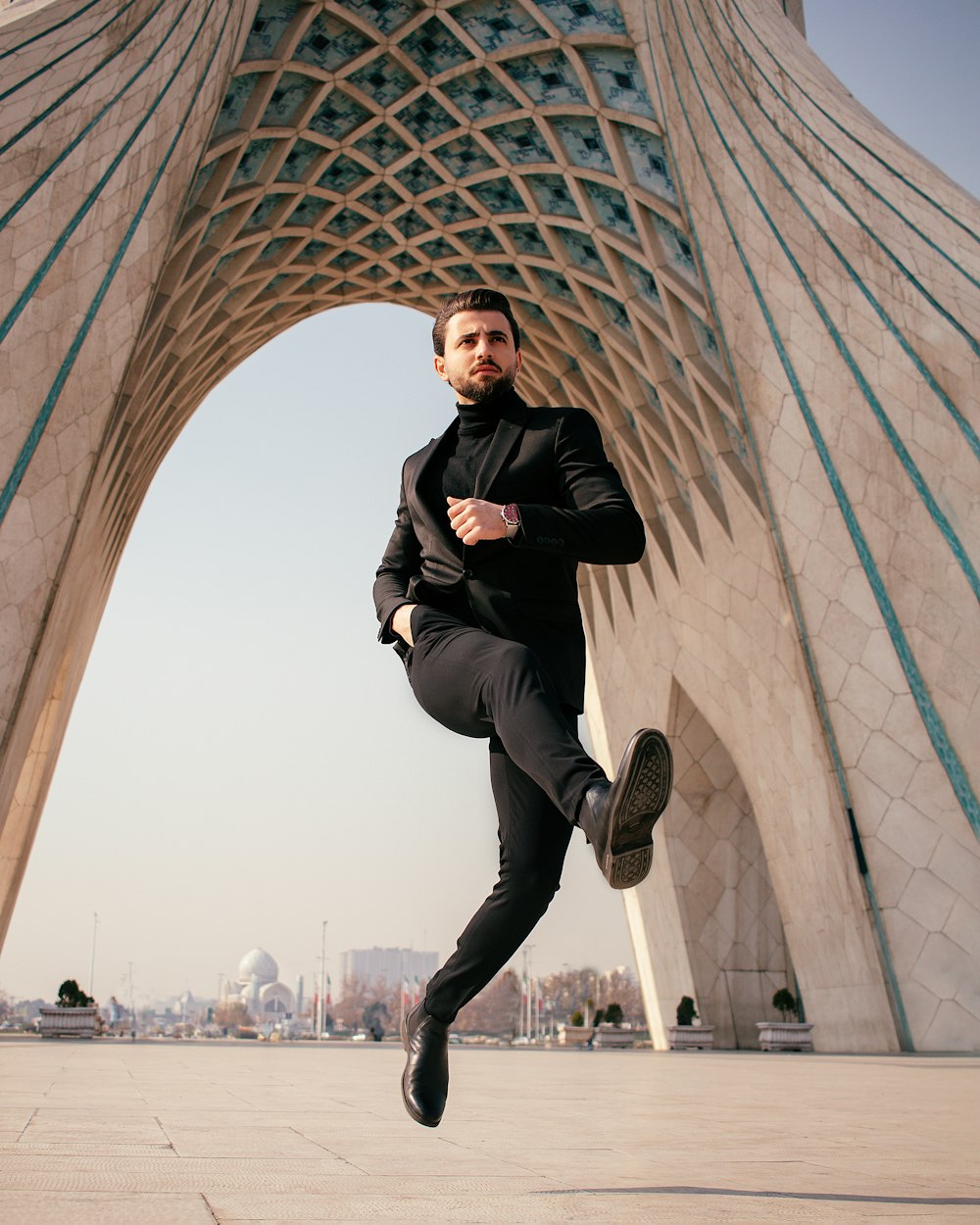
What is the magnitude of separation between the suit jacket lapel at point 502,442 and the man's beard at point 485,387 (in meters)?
0.04

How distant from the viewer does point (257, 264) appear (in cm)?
1549

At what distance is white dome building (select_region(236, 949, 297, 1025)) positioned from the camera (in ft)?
314

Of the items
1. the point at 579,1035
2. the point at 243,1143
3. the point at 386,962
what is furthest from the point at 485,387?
the point at 386,962

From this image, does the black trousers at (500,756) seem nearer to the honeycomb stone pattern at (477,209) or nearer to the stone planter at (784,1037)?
the honeycomb stone pattern at (477,209)

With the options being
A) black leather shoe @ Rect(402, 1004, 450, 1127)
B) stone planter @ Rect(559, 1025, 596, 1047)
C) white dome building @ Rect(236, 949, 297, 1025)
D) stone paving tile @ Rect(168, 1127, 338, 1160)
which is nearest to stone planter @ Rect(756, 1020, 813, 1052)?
stone planter @ Rect(559, 1025, 596, 1047)

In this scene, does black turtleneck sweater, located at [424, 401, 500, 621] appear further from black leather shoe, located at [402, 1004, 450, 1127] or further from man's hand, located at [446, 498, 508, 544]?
black leather shoe, located at [402, 1004, 450, 1127]

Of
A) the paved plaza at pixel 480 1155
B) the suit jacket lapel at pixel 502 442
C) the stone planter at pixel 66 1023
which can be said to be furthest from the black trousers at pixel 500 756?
the stone planter at pixel 66 1023

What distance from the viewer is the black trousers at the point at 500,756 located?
6.95ft

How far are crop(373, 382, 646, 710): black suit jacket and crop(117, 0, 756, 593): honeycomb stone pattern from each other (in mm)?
11017

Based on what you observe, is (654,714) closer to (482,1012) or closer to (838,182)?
(838,182)

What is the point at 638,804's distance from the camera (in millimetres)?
1922

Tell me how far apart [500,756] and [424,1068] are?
24.8 inches

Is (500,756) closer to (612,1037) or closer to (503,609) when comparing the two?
(503,609)

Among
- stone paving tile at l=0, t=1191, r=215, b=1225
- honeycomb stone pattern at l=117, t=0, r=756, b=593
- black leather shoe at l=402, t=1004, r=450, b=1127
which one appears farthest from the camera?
honeycomb stone pattern at l=117, t=0, r=756, b=593
